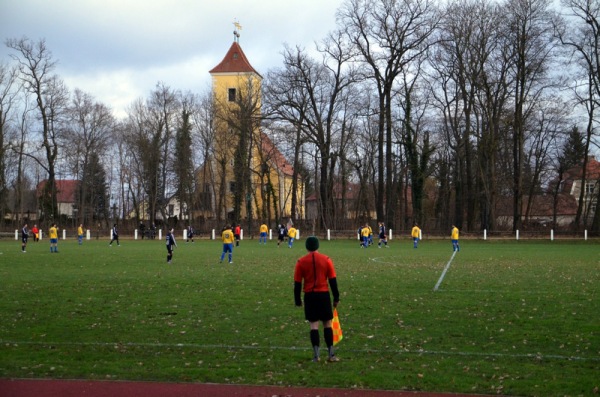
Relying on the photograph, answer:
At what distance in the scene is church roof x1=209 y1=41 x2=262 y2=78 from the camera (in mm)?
85519

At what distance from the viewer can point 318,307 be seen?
9820 millimetres

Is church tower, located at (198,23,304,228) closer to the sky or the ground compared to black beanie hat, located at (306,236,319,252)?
closer to the sky

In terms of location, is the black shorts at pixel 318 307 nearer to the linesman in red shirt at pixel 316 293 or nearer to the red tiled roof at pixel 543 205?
the linesman in red shirt at pixel 316 293

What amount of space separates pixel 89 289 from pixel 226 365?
9711 millimetres

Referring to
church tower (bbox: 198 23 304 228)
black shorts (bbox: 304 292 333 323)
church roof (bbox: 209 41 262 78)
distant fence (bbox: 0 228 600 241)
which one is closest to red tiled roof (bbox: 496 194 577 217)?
distant fence (bbox: 0 228 600 241)

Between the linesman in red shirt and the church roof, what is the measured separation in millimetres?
76104

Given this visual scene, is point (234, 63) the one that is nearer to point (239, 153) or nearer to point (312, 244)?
point (239, 153)

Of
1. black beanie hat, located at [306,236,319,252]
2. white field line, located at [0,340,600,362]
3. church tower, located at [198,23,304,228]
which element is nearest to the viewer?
white field line, located at [0,340,600,362]

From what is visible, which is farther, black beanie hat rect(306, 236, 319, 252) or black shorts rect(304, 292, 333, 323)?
black beanie hat rect(306, 236, 319, 252)

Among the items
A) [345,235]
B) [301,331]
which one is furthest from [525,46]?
[301,331]

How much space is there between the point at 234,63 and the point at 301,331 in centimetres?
7779

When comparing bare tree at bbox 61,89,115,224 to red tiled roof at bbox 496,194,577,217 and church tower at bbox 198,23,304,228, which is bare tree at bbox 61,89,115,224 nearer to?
church tower at bbox 198,23,304,228

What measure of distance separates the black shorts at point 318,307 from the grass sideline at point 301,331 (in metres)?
0.68

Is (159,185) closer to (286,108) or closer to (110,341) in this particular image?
(286,108)
